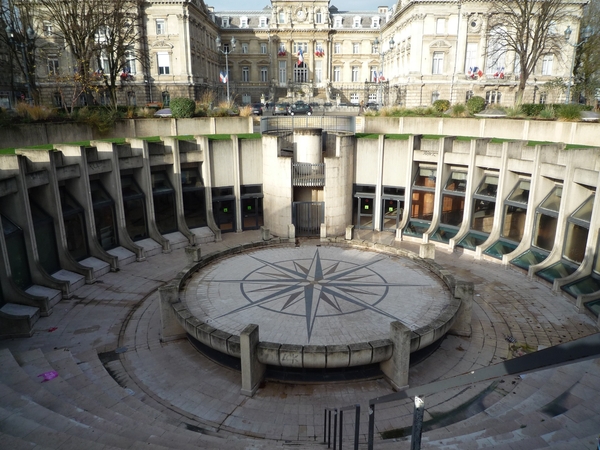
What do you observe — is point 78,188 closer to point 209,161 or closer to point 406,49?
point 209,161

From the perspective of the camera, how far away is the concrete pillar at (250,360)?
461 inches

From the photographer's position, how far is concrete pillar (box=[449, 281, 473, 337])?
1484 cm

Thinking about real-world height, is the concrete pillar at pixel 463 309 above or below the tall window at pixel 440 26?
below

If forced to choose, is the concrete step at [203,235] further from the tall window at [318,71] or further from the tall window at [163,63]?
the tall window at [318,71]

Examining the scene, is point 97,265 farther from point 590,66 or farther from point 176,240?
point 590,66

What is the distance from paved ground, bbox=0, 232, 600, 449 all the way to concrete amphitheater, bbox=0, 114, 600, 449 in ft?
0.19

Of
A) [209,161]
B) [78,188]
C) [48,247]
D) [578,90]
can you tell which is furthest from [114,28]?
[578,90]

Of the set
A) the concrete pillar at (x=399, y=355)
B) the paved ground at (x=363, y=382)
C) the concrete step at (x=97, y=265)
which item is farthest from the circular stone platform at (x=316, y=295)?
the concrete step at (x=97, y=265)

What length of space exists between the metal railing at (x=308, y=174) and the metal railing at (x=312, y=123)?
4754 millimetres

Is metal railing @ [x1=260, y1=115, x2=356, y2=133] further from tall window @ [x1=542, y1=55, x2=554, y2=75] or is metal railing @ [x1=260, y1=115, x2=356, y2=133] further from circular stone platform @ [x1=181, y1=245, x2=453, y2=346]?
tall window @ [x1=542, y1=55, x2=554, y2=75]

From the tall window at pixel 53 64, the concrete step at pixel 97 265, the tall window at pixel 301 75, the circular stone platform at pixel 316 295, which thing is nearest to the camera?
the circular stone platform at pixel 316 295

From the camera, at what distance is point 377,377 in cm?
1274

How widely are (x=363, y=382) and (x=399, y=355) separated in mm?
1409

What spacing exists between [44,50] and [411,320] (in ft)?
197
